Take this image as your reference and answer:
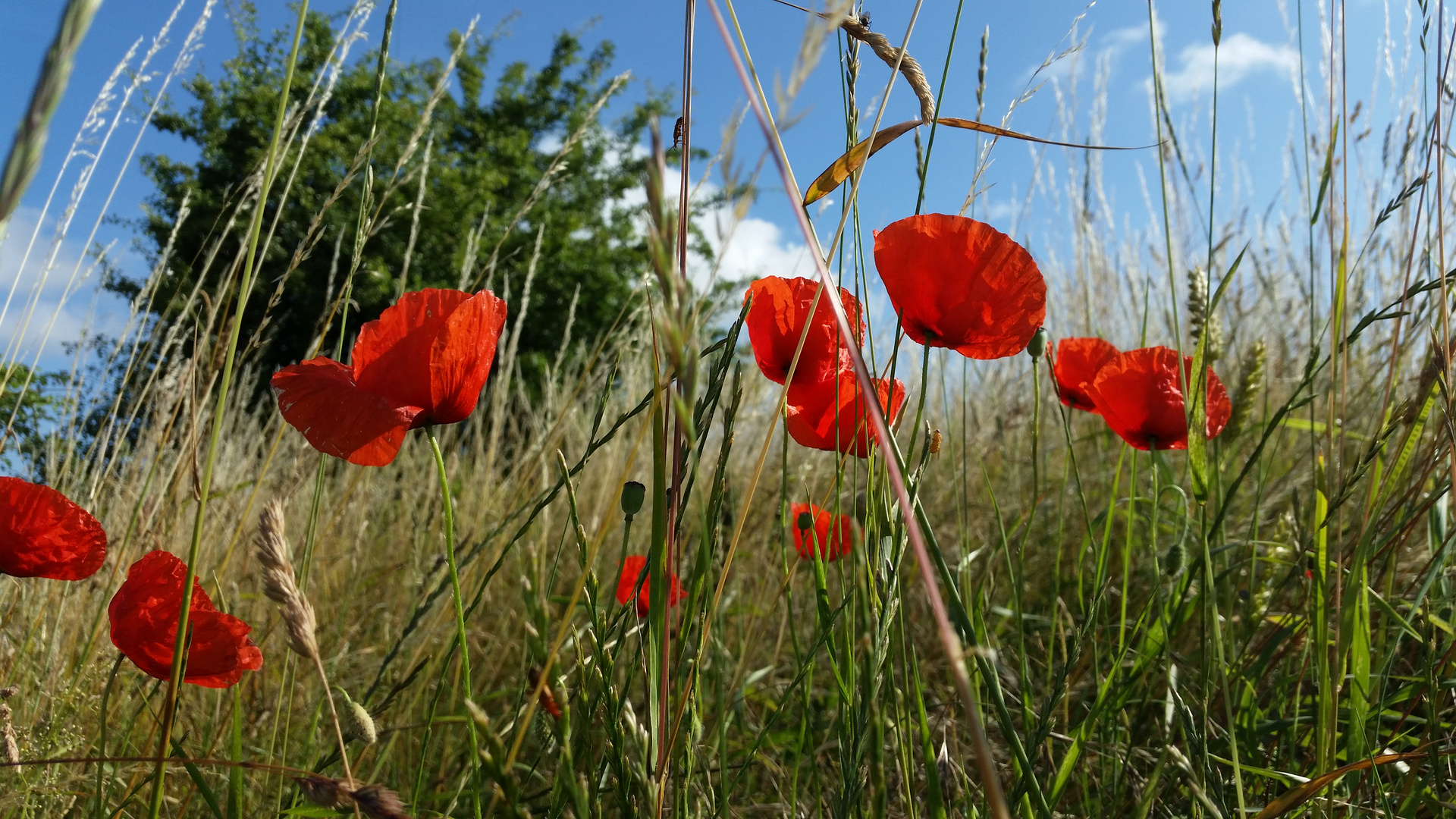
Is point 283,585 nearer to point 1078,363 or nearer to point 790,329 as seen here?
point 790,329

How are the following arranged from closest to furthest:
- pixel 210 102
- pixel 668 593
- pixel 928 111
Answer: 1. pixel 668 593
2. pixel 928 111
3. pixel 210 102

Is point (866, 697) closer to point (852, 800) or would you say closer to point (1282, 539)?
point (852, 800)

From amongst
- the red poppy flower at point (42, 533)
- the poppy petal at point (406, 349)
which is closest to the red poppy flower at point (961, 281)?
the poppy petal at point (406, 349)

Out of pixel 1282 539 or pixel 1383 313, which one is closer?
pixel 1383 313

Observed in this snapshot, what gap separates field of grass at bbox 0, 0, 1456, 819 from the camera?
52cm

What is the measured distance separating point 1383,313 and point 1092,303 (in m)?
2.75

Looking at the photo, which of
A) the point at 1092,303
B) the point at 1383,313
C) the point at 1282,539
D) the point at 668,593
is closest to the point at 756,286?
the point at 668,593

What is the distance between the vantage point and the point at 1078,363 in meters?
1.06

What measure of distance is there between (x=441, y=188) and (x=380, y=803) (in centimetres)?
980

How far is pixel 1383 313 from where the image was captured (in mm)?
820

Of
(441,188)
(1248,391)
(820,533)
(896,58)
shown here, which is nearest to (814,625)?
(820,533)

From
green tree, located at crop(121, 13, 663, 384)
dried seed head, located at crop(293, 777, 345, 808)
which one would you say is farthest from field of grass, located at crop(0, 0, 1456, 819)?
green tree, located at crop(121, 13, 663, 384)

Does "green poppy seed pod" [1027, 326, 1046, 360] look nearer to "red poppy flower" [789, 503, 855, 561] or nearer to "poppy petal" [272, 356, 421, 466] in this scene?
"red poppy flower" [789, 503, 855, 561]

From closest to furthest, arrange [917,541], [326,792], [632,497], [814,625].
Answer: [917,541], [326,792], [632,497], [814,625]
